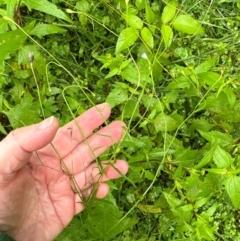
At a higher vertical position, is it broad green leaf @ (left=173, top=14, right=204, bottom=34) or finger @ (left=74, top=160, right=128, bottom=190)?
broad green leaf @ (left=173, top=14, right=204, bottom=34)

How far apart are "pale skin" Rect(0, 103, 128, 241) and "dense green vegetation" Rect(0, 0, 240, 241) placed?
0.18 ft

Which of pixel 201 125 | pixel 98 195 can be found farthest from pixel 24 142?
pixel 201 125

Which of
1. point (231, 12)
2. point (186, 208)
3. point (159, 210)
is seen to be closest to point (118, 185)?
point (159, 210)

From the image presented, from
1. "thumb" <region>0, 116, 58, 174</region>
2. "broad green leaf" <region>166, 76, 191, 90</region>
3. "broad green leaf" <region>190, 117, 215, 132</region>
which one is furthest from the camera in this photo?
"broad green leaf" <region>190, 117, 215, 132</region>

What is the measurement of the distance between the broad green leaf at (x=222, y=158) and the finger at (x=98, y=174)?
11.2 inches

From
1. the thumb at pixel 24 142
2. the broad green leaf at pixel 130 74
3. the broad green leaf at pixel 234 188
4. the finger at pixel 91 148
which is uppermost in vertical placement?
the thumb at pixel 24 142

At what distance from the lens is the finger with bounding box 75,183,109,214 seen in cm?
148

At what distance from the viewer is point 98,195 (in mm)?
1506

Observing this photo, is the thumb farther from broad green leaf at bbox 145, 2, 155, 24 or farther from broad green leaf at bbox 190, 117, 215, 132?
broad green leaf at bbox 190, 117, 215, 132

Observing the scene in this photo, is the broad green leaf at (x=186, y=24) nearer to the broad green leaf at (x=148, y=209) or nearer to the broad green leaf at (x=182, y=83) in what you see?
the broad green leaf at (x=182, y=83)

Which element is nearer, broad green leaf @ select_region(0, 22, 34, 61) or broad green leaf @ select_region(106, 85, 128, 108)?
broad green leaf @ select_region(0, 22, 34, 61)

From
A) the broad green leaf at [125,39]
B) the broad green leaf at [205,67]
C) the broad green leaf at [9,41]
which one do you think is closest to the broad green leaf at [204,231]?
the broad green leaf at [205,67]

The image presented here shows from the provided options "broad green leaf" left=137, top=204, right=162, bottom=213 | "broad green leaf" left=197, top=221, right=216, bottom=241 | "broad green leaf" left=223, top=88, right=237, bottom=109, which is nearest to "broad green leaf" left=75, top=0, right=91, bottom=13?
"broad green leaf" left=223, top=88, right=237, bottom=109

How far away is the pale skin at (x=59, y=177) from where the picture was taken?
4.63 ft
